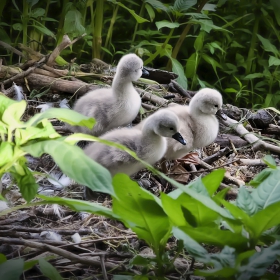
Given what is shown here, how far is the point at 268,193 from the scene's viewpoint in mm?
1278

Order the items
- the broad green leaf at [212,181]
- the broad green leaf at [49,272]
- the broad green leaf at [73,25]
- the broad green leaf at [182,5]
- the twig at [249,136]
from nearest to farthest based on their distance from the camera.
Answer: the broad green leaf at [49,272] < the broad green leaf at [212,181] < the twig at [249,136] < the broad green leaf at [73,25] < the broad green leaf at [182,5]

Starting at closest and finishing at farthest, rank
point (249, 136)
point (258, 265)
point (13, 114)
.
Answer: point (258, 265) < point (13, 114) < point (249, 136)

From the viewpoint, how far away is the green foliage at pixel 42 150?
1078 mm

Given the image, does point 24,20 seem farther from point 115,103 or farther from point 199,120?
point 199,120

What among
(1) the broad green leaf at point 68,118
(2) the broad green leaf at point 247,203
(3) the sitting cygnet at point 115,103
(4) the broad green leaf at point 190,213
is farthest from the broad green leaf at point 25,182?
(3) the sitting cygnet at point 115,103

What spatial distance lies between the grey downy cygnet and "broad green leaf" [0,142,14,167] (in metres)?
0.72

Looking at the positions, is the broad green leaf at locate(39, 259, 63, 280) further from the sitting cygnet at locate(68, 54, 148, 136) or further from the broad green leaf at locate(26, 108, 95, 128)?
the sitting cygnet at locate(68, 54, 148, 136)

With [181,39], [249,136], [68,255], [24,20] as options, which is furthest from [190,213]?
[181,39]

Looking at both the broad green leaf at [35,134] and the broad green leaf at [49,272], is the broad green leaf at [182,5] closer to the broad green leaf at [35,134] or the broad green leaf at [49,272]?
the broad green leaf at [35,134]

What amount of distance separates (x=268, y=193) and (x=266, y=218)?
136mm

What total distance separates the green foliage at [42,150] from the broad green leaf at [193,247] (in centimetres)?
17

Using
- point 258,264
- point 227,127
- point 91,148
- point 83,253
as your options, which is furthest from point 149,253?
point 227,127

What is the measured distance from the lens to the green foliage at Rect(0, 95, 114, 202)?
1078 mm

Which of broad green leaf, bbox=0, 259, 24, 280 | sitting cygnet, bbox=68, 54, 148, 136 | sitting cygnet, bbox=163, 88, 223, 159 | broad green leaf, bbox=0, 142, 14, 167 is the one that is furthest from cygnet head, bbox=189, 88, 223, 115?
broad green leaf, bbox=0, 259, 24, 280
